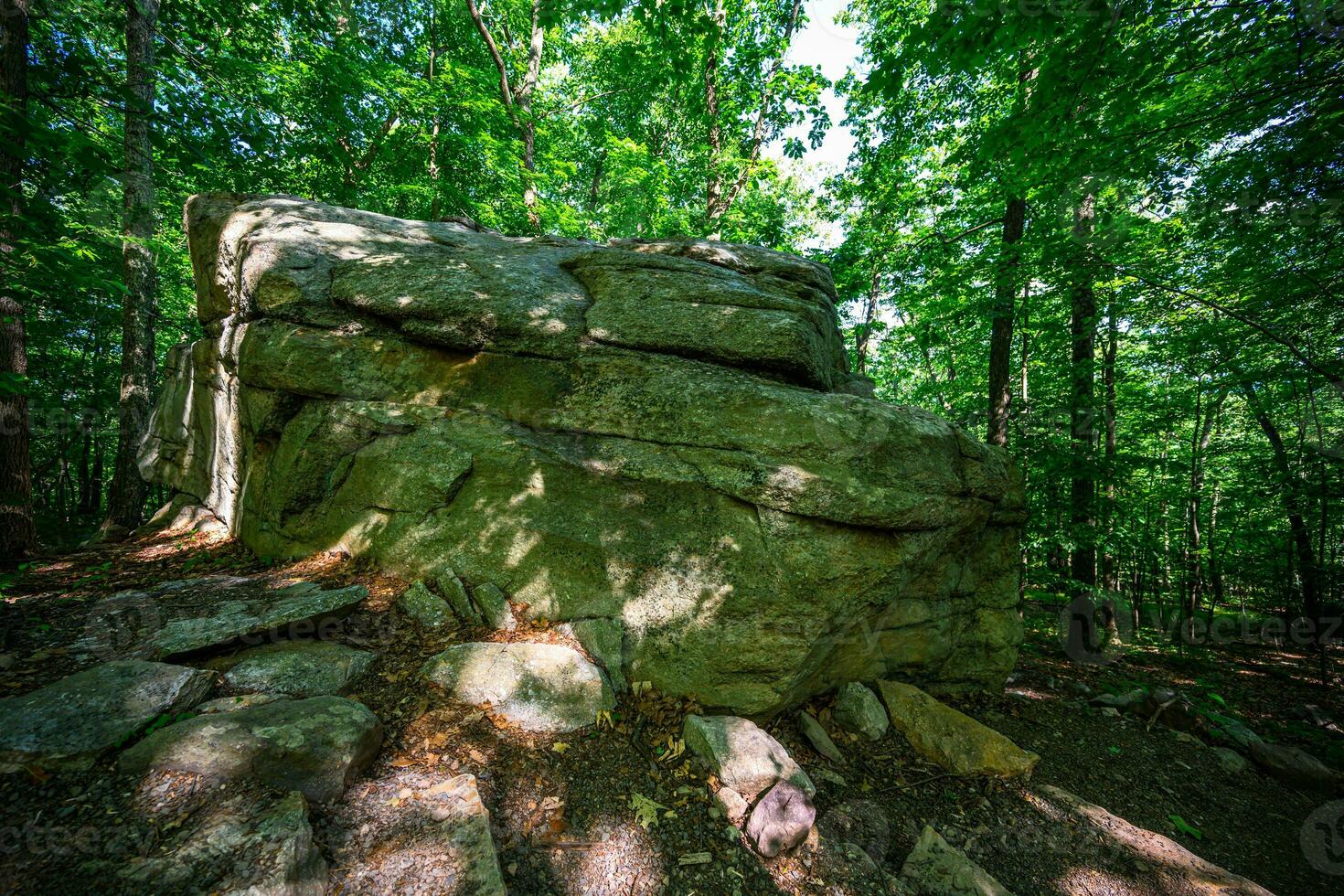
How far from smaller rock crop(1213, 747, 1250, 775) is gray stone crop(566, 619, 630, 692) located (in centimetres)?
690

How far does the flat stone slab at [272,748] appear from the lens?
2506 millimetres

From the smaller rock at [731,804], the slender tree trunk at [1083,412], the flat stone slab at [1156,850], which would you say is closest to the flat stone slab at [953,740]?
the flat stone slab at [1156,850]

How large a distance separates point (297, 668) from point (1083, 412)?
12.2 metres

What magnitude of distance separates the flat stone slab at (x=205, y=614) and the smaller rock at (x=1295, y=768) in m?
9.89

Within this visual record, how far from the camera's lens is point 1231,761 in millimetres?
5340

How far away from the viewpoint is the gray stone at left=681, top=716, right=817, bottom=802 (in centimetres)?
345

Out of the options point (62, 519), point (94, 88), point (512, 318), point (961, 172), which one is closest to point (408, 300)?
point (512, 318)

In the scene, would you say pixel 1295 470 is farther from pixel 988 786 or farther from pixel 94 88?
pixel 94 88

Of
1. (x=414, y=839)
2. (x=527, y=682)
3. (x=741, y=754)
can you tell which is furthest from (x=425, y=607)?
(x=741, y=754)

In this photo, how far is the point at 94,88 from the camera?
712cm

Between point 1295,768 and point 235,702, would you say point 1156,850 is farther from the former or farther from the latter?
point 235,702

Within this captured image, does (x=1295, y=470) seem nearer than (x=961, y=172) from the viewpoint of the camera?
Yes

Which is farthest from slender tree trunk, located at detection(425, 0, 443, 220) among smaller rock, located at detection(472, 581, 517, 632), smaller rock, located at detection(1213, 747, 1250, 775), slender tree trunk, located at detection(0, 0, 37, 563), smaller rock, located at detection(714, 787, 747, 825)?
smaller rock, located at detection(1213, 747, 1250, 775)

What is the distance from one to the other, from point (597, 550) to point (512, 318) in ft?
9.73
